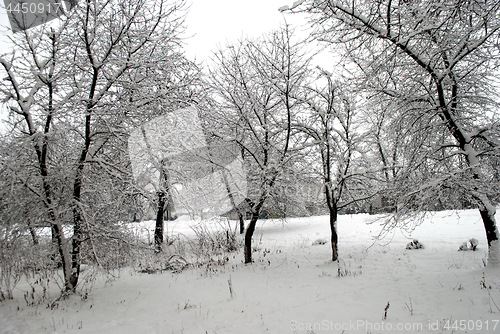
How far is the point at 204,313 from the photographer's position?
520 cm

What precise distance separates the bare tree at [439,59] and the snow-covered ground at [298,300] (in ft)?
4.70

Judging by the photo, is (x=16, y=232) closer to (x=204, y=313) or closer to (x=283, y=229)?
(x=204, y=313)

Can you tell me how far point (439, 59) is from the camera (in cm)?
605

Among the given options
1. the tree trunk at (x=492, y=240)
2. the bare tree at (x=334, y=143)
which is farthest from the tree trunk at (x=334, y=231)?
the tree trunk at (x=492, y=240)

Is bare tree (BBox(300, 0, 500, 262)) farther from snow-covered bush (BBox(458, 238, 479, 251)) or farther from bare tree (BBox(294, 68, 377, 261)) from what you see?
snow-covered bush (BBox(458, 238, 479, 251))

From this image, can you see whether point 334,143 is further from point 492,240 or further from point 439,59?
point 492,240

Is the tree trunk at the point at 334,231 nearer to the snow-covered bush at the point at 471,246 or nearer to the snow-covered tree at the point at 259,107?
the snow-covered tree at the point at 259,107

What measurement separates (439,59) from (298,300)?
5.63m

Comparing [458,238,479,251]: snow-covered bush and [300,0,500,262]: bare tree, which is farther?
[458,238,479,251]: snow-covered bush

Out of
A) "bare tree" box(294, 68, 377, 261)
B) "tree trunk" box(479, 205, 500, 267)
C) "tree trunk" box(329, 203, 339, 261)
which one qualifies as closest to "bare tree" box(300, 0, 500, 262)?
"tree trunk" box(479, 205, 500, 267)

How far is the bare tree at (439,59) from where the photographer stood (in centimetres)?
458

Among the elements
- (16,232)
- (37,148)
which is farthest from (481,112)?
(16,232)

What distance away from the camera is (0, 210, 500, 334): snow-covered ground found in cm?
444

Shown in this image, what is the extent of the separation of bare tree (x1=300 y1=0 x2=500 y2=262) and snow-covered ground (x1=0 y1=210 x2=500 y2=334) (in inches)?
56.4
